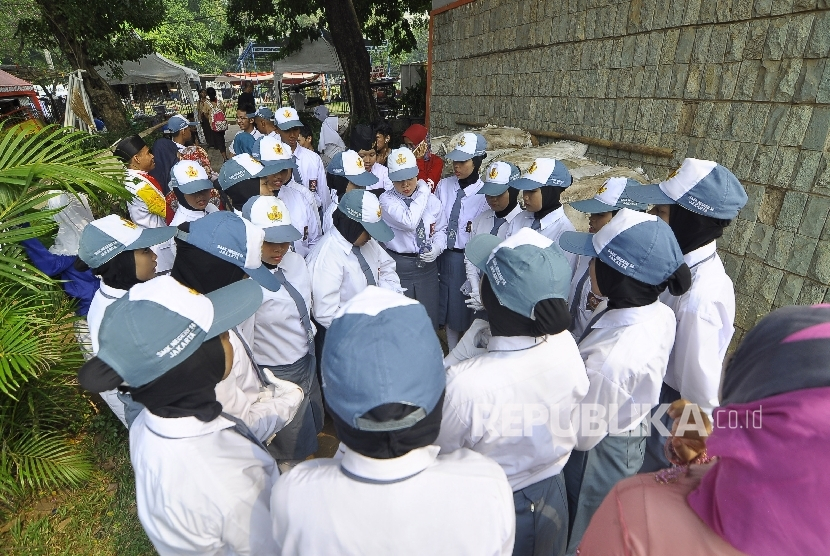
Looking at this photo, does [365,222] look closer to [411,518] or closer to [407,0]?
[411,518]

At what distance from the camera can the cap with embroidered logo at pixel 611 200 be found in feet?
8.84

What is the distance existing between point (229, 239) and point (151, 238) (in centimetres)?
55

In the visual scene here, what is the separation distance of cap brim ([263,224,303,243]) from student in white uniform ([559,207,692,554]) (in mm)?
1632

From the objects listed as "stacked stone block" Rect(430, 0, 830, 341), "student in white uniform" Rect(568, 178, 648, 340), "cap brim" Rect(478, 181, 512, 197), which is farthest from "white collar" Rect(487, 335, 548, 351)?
"stacked stone block" Rect(430, 0, 830, 341)

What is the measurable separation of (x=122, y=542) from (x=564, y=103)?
6192 millimetres

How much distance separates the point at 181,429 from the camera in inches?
52.6

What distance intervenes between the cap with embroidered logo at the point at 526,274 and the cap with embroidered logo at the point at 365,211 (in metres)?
1.36

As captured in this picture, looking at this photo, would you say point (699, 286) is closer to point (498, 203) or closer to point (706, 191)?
point (706, 191)

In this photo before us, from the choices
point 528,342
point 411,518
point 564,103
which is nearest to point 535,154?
point 564,103

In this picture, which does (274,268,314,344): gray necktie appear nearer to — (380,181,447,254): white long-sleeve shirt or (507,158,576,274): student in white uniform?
(380,181,447,254): white long-sleeve shirt

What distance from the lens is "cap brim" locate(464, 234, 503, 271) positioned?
1.84 m

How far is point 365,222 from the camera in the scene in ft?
9.41

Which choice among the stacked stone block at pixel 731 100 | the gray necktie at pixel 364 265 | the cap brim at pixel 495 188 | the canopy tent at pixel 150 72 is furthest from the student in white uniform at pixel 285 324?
the canopy tent at pixel 150 72

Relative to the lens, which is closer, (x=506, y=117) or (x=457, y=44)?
(x=506, y=117)
